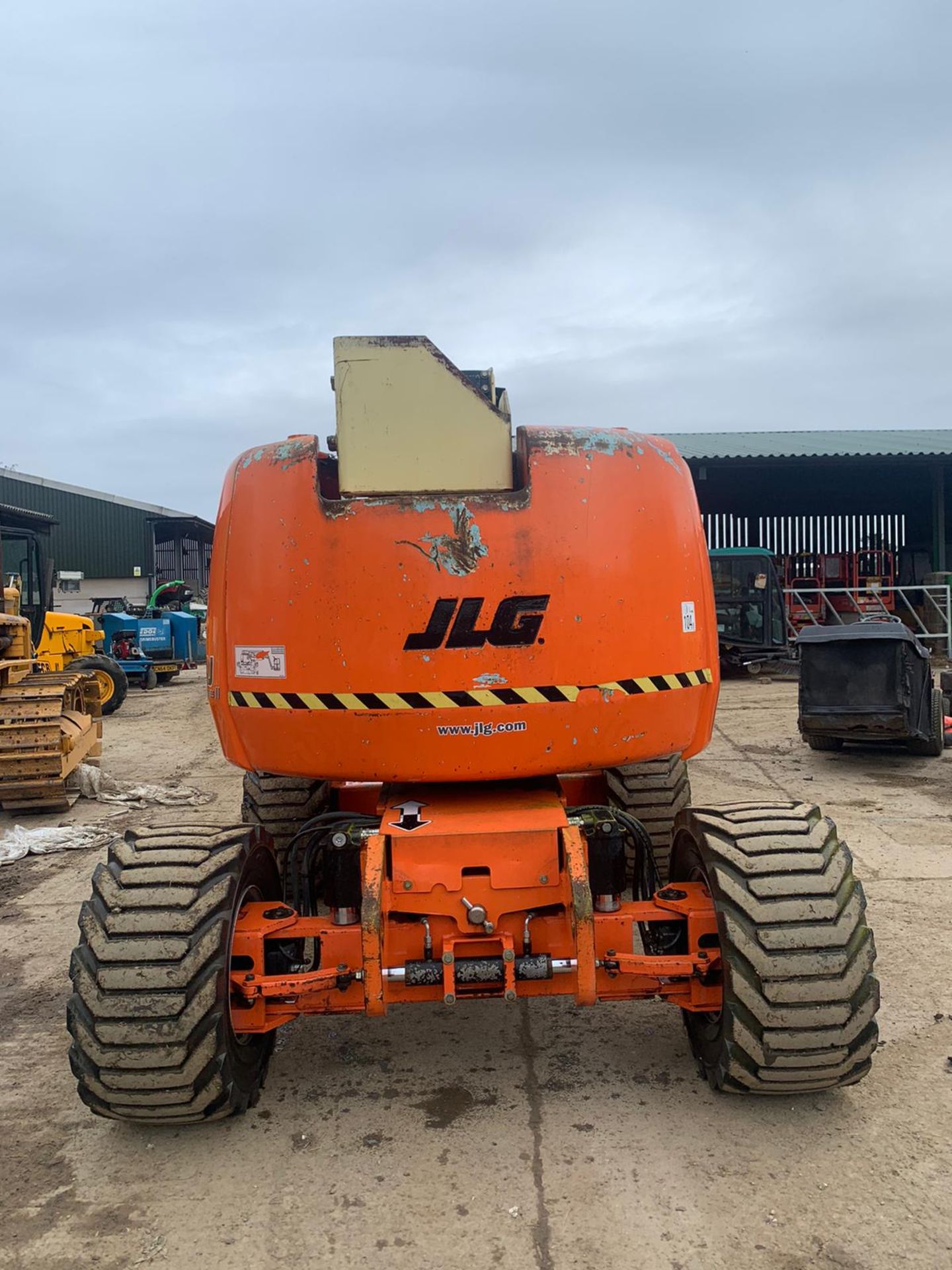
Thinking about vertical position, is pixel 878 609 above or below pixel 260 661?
above

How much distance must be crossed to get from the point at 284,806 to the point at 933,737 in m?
7.82

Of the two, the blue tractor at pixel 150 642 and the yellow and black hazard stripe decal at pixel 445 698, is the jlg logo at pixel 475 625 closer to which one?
the yellow and black hazard stripe decal at pixel 445 698

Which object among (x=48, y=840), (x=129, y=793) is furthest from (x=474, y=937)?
(x=129, y=793)

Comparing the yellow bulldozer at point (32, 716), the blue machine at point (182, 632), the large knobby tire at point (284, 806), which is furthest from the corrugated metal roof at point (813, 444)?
the large knobby tire at point (284, 806)

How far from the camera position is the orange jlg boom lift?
10.2 ft

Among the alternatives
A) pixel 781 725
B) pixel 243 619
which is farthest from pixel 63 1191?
pixel 781 725

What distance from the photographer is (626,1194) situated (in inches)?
115

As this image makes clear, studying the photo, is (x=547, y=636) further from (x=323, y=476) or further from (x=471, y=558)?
(x=323, y=476)

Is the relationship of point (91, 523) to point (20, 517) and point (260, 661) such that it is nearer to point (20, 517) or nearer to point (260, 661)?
Result: point (20, 517)

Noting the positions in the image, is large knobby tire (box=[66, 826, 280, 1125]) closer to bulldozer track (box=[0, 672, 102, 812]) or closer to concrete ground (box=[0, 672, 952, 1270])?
concrete ground (box=[0, 672, 952, 1270])

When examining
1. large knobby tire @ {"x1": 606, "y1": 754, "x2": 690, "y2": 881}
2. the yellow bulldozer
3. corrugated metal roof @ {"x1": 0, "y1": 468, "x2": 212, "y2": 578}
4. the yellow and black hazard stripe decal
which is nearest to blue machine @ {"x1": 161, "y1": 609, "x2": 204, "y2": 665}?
the yellow bulldozer

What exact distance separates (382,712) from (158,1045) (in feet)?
4.21

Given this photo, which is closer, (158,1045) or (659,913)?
(158,1045)

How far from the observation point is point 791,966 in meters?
3.06
